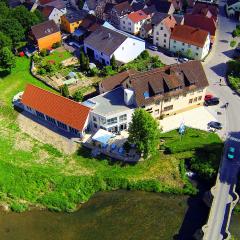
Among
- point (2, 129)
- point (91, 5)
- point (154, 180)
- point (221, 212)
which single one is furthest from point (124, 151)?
point (91, 5)

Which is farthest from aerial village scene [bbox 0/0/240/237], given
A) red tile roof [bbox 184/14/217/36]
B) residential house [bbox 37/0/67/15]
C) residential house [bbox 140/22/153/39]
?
residential house [bbox 37/0/67/15]

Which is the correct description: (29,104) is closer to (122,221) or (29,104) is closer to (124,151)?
(124,151)

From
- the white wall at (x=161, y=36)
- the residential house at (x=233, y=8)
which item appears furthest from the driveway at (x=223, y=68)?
the white wall at (x=161, y=36)

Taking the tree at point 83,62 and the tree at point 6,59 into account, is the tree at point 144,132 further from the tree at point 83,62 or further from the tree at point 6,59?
the tree at point 6,59

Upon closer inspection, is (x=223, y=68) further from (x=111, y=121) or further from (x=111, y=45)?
(x=111, y=121)

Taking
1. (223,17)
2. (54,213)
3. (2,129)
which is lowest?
(54,213)

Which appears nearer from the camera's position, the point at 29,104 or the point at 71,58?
the point at 29,104

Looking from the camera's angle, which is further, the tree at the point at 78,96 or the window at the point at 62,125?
the tree at the point at 78,96
